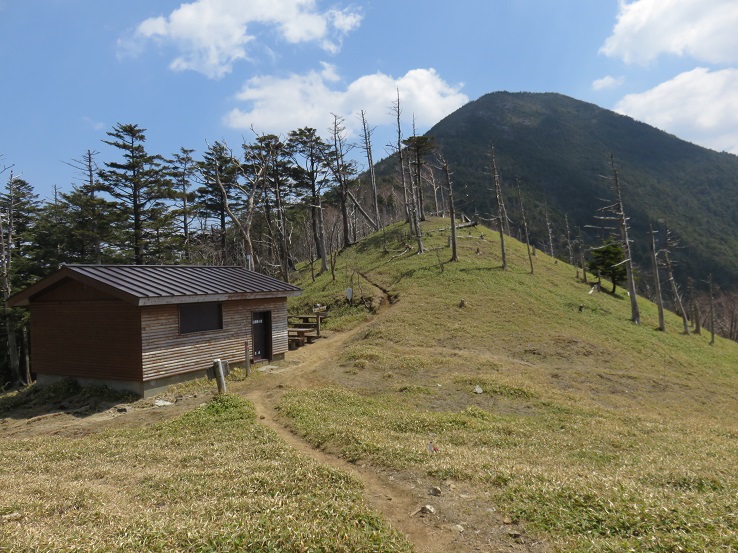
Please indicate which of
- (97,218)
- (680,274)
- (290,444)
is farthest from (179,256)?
(680,274)

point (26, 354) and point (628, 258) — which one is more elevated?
point (628, 258)

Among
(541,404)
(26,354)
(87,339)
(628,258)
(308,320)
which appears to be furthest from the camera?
(628,258)

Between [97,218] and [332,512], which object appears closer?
[332,512]

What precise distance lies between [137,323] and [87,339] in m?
2.56

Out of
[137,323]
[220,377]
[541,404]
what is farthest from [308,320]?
[541,404]

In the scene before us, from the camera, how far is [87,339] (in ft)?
49.9

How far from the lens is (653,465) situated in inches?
308

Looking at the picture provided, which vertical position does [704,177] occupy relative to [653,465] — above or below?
above

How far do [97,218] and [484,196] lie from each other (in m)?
82.3

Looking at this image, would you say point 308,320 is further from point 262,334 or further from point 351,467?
point 351,467

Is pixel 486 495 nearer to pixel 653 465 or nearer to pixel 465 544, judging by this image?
pixel 465 544

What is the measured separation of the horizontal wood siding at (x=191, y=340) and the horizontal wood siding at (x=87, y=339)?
1.27 feet

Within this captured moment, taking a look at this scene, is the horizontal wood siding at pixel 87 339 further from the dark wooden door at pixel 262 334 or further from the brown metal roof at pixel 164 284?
the dark wooden door at pixel 262 334

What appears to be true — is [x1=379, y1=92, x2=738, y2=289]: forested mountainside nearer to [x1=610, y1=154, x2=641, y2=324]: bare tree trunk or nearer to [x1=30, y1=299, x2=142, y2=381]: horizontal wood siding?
[x1=610, y1=154, x2=641, y2=324]: bare tree trunk
